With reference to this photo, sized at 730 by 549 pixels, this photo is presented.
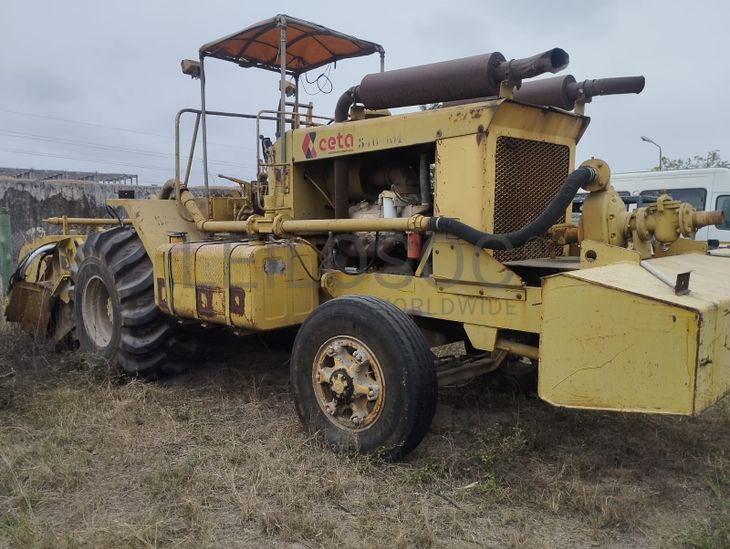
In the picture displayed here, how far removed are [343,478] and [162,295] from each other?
2.43 meters

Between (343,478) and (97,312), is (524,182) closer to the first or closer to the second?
(343,478)

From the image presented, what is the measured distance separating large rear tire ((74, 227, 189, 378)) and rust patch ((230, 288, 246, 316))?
1.17 metres

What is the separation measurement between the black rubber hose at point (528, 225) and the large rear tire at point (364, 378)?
22.5 inches

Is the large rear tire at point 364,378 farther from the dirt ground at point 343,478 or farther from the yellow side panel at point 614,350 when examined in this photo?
the yellow side panel at point 614,350

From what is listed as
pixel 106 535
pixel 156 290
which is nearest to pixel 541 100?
pixel 156 290

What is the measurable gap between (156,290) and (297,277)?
137 cm

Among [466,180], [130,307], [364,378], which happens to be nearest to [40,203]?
[130,307]

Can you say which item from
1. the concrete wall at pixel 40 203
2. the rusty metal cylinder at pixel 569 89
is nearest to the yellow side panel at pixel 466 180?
the rusty metal cylinder at pixel 569 89

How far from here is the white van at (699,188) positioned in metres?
11.2

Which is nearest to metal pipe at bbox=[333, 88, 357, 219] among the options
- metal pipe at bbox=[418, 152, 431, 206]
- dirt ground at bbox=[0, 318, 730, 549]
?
metal pipe at bbox=[418, 152, 431, 206]

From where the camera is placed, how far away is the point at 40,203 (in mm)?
10469

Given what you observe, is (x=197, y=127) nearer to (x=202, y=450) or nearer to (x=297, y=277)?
(x=297, y=277)

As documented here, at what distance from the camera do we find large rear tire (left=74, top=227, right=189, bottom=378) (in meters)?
5.16

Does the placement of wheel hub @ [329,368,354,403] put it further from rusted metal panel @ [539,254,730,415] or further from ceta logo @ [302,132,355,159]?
ceta logo @ [302,132,355,159]
